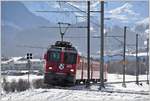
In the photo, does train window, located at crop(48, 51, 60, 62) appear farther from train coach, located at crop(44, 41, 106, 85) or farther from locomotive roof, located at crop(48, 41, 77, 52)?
locomotive roof, located at crop(48, 41, 77, 52)

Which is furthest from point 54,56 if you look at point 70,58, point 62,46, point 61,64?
point 70,58

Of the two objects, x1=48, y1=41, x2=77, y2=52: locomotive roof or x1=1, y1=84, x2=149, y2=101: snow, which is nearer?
x1=1, y1=84, x2=149, y2=101: snow

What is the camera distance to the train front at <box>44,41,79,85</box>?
85.6ft

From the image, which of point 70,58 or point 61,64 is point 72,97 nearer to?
point 61,64

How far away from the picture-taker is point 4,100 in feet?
50.3

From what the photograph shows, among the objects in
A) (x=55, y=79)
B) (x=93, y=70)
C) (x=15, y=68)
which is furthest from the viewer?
(x=15, y=68)

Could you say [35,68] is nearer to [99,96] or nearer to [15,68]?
[15,68]

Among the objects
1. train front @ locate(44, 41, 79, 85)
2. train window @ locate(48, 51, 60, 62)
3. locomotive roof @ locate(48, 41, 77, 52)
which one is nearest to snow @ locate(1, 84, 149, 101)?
train front @ locate(44, 41, 79, 85)

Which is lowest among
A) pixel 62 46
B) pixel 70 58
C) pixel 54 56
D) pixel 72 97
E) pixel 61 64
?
pixel 72 97

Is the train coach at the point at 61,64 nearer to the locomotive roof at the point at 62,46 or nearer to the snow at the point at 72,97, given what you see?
the locomotive roof at the point at 62,46

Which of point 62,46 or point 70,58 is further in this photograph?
point 62,46

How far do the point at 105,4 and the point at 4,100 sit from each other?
505 inches

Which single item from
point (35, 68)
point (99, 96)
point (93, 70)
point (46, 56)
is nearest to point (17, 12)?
point (35, 68)

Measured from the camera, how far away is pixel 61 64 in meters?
26.6
